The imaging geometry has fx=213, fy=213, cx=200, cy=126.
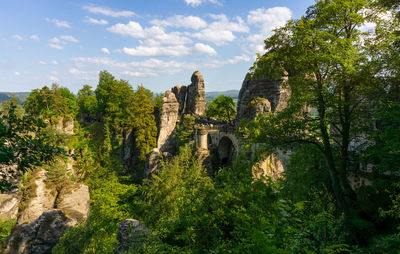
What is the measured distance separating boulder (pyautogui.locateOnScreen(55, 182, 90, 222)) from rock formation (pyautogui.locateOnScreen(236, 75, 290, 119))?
2087 cm

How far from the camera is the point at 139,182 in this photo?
37.0m

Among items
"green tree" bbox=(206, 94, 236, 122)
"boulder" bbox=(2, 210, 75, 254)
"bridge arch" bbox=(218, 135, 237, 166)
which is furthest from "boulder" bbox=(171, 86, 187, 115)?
"boulder" bbox=(2, 210, 75, 254)

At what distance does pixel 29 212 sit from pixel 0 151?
2509 centimetres

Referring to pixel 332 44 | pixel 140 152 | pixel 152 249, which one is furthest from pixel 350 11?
pixel 140 152

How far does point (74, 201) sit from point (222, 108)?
3199 centimetres

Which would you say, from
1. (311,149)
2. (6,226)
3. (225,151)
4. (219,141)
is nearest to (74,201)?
(6,226)

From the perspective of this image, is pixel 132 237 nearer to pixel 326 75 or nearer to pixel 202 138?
pixel 326 75

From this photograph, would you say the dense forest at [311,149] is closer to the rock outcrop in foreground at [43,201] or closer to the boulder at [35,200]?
the rock outcrop in foreground at [43,201]

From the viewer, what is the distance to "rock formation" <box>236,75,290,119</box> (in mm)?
23797

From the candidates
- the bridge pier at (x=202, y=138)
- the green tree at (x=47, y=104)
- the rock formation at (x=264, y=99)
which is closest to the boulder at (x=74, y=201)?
the bridge pier at (x=202, y=138)

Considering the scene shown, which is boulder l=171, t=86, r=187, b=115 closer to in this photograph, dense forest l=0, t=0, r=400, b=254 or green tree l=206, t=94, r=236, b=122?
green tree l=206, t=94, r=236, b=122

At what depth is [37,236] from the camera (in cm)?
1348

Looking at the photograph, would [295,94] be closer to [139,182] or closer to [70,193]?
[70,193]

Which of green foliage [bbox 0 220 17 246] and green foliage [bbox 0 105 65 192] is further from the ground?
green foliage [bbox 0 105 65 192]
